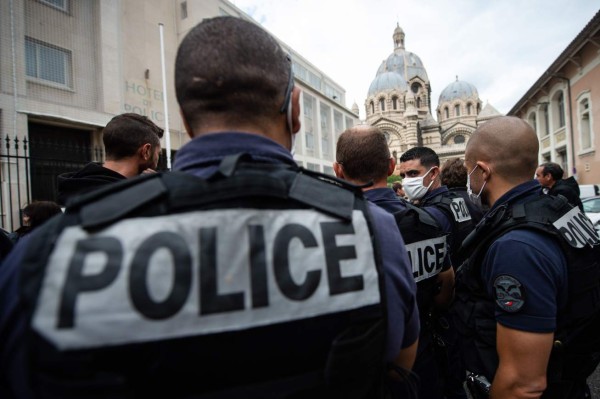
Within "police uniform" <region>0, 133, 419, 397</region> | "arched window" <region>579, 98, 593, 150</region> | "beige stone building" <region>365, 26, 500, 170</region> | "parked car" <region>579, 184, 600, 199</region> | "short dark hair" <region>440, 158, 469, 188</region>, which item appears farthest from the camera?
"beige stone building" <region>365, 26, 500, 170</region>

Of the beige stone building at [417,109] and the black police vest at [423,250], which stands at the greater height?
the beige stone building at [417,109]

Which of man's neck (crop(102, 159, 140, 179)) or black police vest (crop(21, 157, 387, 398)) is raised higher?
man's neck (crop(102, 159, 140, 179))

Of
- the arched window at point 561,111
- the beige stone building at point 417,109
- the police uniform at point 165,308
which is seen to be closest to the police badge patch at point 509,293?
the police uniform at point 165,308

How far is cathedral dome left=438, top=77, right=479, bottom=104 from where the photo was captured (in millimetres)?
64500

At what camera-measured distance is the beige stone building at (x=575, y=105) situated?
46.1 feet

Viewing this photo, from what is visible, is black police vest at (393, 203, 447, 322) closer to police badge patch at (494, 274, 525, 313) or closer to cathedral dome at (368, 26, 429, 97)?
police badge patch at (494, 274, 525, 313)

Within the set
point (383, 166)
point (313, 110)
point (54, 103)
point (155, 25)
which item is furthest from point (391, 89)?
point (383, 166)

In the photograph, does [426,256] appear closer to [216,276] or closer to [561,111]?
[216,276]

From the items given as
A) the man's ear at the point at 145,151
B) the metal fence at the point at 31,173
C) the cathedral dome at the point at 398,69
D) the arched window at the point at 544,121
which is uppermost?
the cathedral dome at the point at 398,69

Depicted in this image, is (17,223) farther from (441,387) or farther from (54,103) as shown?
(441,387)

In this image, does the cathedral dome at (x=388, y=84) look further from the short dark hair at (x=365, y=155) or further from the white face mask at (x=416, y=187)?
the short dark hair at (x=365, y=155)

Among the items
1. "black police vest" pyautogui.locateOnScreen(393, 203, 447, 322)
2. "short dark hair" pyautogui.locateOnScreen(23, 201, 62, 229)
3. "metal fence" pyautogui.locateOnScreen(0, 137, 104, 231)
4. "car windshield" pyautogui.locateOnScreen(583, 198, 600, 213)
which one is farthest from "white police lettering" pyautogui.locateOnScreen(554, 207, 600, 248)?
"metal fence" pyautogui.locateOnScreen(0, 137, 104, 231)

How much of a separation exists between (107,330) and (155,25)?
1580 cm

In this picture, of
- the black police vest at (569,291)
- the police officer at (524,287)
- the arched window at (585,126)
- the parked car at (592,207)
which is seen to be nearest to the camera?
the police officer at (524,287)
